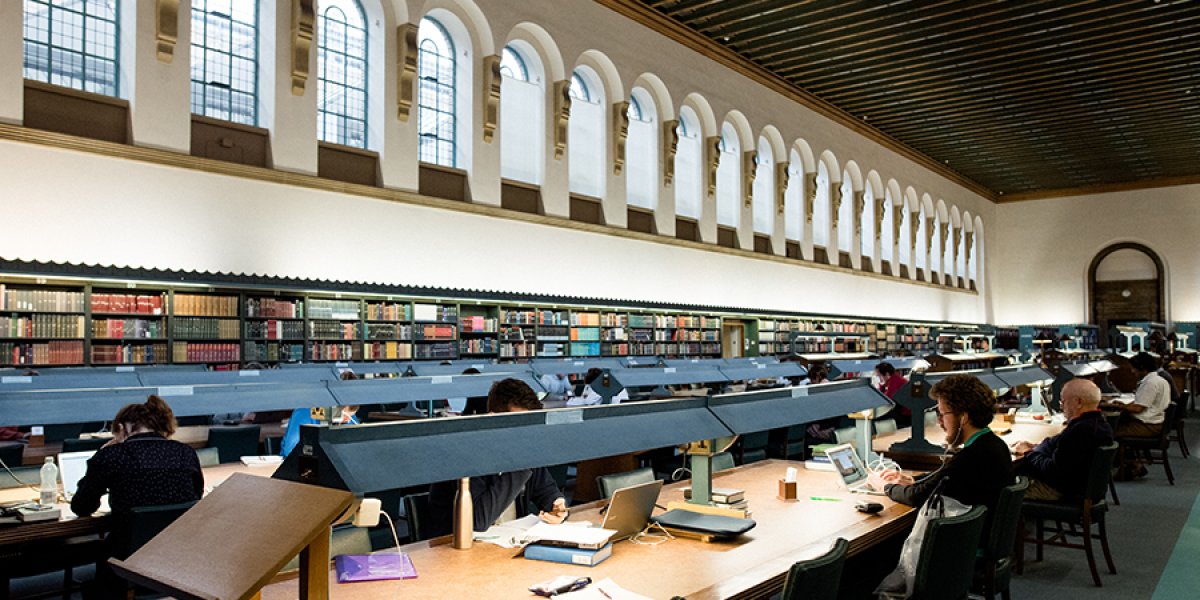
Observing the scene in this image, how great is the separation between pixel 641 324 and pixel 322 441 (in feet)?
44.2

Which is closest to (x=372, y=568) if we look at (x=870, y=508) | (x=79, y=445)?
(x=870, y=508)

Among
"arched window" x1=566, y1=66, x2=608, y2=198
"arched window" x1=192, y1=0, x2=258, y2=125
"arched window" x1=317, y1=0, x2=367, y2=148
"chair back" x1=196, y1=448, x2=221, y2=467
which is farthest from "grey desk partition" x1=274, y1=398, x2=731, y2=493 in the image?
"arched window" x1=566, y1=66, x2=608, y2=198

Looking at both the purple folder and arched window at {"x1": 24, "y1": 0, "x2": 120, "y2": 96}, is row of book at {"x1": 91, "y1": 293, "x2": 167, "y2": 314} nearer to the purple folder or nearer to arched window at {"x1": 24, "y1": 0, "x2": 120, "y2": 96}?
arched window at {"x1": 24, "y1": 0, "x2": 120, "y2": 96}

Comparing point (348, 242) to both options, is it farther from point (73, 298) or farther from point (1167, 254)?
point (1167, 254)

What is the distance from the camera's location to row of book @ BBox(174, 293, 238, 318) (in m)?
9.45

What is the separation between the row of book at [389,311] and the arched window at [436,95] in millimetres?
2339

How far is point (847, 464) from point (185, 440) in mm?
4024

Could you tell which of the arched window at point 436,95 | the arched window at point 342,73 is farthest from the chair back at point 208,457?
the arched window at point 436,95

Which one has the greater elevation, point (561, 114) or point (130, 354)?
point (561, 114)

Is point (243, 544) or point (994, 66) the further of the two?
point (994, 66)

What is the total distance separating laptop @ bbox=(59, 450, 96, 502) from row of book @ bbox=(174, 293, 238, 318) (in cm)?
590

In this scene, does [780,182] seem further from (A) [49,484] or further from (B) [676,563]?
(B) [676,563]

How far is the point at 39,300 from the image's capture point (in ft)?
28.1

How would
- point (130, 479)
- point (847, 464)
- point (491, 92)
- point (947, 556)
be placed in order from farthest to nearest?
point (491, 92) < point (847, 464) < point (130, 479) < point (947, 556)
